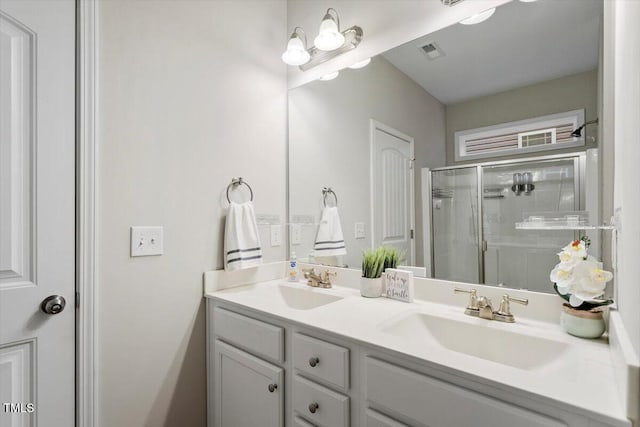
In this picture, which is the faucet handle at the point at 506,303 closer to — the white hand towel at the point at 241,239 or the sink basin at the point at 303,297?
the sink basin at the point at 303,297

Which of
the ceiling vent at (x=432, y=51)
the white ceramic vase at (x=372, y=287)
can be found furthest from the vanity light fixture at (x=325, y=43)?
the white ceramic vase at (x=372, y=287)

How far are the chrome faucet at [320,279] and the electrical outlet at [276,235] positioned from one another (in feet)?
0.90

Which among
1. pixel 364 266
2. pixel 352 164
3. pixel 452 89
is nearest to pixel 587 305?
pixel 364 266

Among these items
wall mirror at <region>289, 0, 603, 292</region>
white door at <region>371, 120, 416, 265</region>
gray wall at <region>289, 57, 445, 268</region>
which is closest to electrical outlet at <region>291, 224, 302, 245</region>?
gray wall at <region>289, 57, 445, 268</region>

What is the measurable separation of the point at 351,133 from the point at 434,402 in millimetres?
1259

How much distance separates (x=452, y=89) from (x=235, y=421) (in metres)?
1.62

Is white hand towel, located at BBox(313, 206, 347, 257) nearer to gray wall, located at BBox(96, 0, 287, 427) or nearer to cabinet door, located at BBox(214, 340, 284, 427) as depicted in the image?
gray wall, located at BBox(96, 0, 287, 427)

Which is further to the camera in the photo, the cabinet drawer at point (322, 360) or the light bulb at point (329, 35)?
the light bulb at point (329, 35)

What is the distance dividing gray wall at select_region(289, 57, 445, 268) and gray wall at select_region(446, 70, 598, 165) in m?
0.07

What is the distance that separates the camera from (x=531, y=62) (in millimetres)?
1100

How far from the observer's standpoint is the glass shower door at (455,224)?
1.22 metres

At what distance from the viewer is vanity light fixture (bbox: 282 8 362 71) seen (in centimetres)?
153

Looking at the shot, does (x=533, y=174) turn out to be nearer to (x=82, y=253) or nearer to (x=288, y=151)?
(x=288, y=151)

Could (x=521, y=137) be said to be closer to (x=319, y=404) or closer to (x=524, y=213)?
(x=524, y=213)
